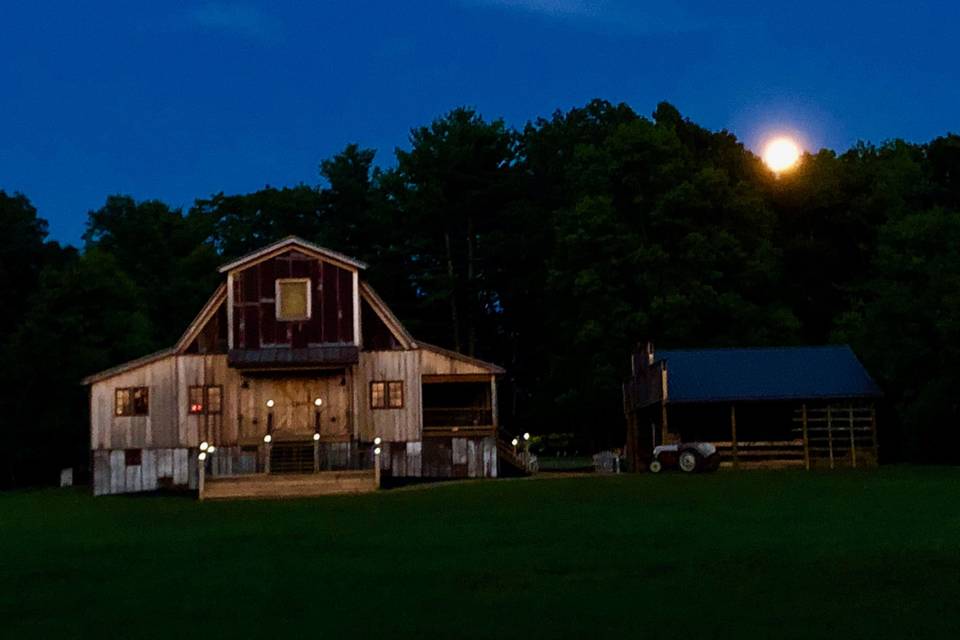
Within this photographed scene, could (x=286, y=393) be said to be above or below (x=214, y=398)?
above

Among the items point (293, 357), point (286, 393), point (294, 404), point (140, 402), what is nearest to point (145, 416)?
point (140, 402)

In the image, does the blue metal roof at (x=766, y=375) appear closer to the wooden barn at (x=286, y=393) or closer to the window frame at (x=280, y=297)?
the wooden barn at (x=286, y=393)

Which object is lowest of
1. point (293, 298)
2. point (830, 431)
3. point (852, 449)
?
point (852, 449)

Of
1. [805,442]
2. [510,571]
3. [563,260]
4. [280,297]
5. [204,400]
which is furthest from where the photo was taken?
[563,260]

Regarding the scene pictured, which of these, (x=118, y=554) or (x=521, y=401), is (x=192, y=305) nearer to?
(x=521, y=401)

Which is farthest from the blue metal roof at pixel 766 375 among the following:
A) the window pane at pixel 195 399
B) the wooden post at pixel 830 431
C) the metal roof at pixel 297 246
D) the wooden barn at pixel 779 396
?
the window pane at pixel 195 399

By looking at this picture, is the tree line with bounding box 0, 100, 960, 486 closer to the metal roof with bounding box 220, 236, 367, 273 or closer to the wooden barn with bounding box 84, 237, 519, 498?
the wooden barn with bounding box 84, 237, 519, 498

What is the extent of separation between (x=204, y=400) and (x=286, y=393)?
2.53 meters

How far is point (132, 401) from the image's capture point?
42.9 metres

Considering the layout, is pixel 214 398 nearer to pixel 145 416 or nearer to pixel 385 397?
pixel 145 416

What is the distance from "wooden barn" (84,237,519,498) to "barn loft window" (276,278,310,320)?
0.03m

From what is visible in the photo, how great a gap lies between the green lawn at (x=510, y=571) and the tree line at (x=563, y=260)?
83.6ft

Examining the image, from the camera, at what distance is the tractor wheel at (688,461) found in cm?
4009

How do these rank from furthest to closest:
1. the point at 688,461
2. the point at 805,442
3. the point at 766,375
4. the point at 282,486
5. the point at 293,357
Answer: the point at 766,375 < the point at 805,442 < the point at 293,357 < the point at 688,461 < the point at 282,486
